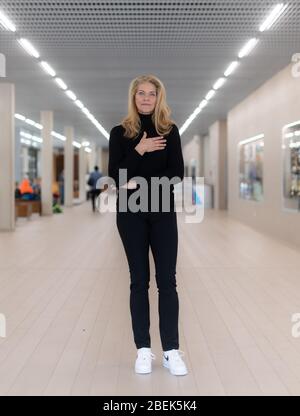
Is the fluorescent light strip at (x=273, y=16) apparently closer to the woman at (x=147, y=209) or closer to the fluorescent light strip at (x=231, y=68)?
the fluorescent light strip at (x=231, y=68)

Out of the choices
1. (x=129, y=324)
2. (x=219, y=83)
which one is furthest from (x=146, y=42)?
(x=129, y=324)

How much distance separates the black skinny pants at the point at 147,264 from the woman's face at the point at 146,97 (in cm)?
61

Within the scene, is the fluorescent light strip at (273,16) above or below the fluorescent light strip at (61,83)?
below

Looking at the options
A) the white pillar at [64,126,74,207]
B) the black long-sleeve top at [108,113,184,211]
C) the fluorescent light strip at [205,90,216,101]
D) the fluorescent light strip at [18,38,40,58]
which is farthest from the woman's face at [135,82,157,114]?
the white pillar at [64,126,74,207]

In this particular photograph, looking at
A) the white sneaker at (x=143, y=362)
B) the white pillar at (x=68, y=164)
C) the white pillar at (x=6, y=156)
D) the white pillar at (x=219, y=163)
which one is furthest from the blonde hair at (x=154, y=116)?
the white pillar at (x=68, y=164)

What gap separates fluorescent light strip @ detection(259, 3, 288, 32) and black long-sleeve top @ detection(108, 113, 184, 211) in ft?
14.9

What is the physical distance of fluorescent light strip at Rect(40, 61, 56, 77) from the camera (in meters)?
10.6

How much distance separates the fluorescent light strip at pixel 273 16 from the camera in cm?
716

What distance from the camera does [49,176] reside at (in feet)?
60.9

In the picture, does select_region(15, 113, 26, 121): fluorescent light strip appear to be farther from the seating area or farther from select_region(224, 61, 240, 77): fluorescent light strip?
select_region(224, 61, 240, 77): fluorescent light strip

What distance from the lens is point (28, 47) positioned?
9.30 m

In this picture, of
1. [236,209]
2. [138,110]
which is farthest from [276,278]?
[236,209]

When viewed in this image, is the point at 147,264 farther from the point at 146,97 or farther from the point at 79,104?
the point at 79,104

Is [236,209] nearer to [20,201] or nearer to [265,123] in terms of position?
[265,123]
